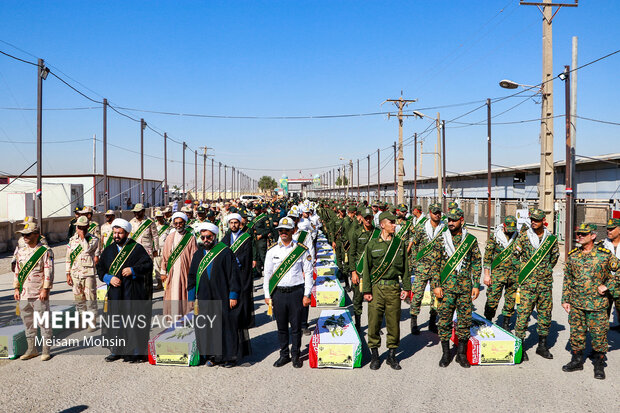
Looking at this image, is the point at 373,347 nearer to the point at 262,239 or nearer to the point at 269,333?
the point at 269,333

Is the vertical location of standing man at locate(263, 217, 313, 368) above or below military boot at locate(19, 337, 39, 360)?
above

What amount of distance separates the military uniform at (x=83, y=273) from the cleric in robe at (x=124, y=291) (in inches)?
67.4

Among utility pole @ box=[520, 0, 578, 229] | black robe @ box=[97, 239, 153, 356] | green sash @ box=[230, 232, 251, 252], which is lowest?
black robe @ box=[97, 239, 153, 356]

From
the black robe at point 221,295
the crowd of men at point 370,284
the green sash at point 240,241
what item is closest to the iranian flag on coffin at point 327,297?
the green sash at point 240,241

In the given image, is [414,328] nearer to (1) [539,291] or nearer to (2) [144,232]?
(1) [539,291]

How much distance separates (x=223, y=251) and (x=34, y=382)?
2.77 metres

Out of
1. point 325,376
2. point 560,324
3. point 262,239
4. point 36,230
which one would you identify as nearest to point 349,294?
point 262,239

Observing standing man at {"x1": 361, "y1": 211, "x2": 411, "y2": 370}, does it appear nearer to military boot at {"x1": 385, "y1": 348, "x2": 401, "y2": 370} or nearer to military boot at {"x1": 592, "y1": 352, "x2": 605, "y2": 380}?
military boot at {"x1": 385, "y1": 348, "x2": 401, "y2": 370}

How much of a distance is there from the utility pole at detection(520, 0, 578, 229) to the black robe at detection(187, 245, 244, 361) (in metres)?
12.5

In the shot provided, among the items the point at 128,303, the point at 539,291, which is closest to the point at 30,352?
the point at 128,303

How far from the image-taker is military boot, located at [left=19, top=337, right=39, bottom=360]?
20.9ft

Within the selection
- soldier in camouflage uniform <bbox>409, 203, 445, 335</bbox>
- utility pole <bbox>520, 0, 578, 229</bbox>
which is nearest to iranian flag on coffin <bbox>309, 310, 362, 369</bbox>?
soldier in camouflage uniform <bbox>409, 203, 445, 335</bbox>

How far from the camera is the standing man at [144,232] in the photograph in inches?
387

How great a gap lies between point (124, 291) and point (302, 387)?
2.83 m
